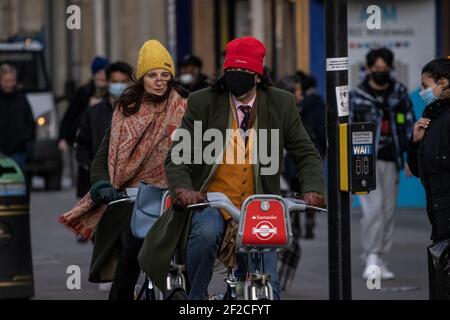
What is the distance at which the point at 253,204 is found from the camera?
7184 mm

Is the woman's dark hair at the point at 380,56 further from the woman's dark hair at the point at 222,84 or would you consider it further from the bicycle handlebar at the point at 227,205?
the bicycle handlebar at the point at 227,205

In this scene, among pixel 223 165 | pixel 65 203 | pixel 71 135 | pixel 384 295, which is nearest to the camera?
pixel 223 165

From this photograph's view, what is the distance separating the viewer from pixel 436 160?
8.61m

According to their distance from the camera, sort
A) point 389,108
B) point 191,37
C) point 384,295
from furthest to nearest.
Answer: point 191,37 → point 389,108 → point 384,295

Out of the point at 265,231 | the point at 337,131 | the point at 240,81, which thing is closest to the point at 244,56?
the point at 240,81

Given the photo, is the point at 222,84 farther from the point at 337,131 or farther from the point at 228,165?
the point at 337,131

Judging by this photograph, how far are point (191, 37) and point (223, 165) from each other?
18.6m

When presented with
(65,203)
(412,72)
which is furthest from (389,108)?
(65,203)

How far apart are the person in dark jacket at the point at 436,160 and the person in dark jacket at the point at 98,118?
11.1 ft

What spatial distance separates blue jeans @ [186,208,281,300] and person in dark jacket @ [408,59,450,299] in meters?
1.32

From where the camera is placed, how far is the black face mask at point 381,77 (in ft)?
41.4

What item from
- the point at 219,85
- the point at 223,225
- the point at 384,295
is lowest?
the point at 384,295

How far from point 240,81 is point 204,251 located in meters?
0.88
